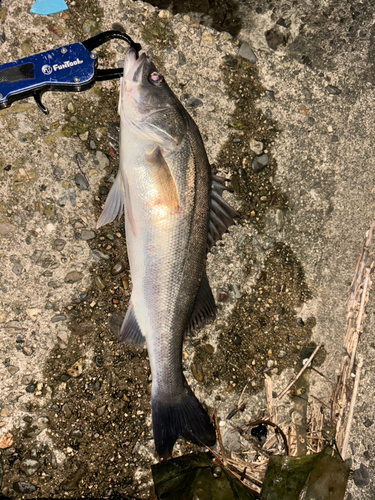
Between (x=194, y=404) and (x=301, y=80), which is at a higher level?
(x=301, y=80)

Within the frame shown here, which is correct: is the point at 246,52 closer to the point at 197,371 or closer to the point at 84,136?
the point at 84,136

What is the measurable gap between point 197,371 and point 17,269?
1600mm

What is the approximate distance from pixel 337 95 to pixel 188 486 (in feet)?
11.5


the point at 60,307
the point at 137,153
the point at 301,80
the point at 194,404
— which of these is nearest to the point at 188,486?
the point at 194,404

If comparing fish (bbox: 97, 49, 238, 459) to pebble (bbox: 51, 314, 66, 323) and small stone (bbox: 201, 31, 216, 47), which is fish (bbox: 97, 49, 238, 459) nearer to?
pebble (bbox: 51, 314, 66, 323)

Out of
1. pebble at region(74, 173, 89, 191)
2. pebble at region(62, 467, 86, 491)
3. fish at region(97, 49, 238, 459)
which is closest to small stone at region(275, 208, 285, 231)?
fish at region(97, 49, 238, 459)

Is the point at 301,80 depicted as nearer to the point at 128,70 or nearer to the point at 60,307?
the point at 128,70

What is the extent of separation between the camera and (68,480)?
297cm

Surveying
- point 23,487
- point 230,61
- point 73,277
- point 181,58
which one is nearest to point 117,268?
point 73,277

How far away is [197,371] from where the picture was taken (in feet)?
11.0

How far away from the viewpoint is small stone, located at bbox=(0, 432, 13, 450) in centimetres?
287

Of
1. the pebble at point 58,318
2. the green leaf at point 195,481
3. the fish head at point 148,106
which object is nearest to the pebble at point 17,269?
the pebble at point 58,318

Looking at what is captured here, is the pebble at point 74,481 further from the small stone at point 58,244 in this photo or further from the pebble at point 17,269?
the small stone at point 58,244

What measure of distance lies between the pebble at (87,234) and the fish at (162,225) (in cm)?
39
